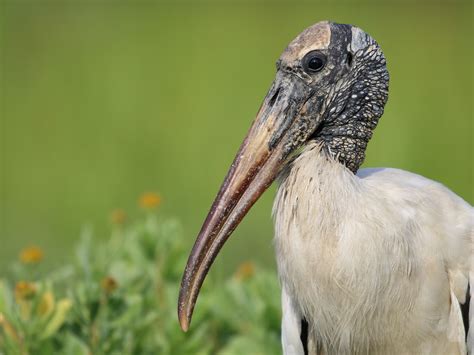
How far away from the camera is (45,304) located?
207 inches

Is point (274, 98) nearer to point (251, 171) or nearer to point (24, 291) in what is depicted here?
point (251, 171)

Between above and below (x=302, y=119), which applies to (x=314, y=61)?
above

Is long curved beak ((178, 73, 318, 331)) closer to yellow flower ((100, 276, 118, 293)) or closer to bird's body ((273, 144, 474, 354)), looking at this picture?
bird's body ((273, 144, 474, 354))

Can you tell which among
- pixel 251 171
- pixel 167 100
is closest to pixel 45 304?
pixel 251 171

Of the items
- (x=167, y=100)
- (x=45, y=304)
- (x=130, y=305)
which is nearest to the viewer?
(x=45, y=304)

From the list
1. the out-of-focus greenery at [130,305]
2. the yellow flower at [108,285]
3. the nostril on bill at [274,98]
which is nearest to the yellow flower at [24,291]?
the out-of-focus greenery at [130,305]

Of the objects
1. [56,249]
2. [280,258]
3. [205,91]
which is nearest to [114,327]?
[280,258]

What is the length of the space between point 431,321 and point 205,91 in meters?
9.19

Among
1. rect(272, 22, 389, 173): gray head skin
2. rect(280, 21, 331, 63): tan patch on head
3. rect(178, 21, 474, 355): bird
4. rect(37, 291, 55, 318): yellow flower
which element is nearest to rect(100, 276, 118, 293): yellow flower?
rect(37, 291, 55, 318): yellow flower

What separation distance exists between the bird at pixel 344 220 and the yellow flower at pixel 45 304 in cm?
95

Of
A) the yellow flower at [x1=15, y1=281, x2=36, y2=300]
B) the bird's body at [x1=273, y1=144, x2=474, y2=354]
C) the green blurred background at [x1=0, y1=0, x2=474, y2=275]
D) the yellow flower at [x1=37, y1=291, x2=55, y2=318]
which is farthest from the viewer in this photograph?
the green blurred background at [x1=0, y1=0, x2=474, y2=275]

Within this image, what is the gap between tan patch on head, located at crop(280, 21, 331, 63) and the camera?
4.45m

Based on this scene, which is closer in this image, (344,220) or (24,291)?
(344,220)

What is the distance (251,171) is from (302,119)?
11.3 inches
